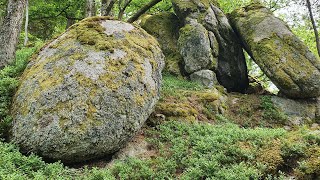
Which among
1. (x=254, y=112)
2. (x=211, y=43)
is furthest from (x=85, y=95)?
A: (x=211, y=43)

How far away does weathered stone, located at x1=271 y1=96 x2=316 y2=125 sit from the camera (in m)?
12.7

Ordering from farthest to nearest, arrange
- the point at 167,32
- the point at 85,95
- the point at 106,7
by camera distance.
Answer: the point at 167,32, the point at 106,7, the point at 85,95

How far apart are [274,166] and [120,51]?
209 inches

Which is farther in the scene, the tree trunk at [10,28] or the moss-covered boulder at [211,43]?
the moss-covered boulder at [211,43]

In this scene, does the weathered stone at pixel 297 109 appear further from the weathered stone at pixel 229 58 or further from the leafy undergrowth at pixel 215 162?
the leafy undergrowth at pixel 215 162

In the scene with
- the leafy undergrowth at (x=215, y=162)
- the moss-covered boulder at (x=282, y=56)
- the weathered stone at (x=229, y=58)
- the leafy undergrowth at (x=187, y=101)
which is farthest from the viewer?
the weathered stone at (x=229, y=58)

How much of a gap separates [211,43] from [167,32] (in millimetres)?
2949

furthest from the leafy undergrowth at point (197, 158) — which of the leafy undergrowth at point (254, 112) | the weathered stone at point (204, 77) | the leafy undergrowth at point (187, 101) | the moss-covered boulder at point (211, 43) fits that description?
the moss-covered boulder at point (211, 43)

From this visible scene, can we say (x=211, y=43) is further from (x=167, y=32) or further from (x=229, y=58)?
(x=167, y=32)

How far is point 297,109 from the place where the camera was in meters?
13.1

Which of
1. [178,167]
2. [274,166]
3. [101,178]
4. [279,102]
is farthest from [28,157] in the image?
[279,102]

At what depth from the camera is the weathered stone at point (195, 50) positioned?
553 inches

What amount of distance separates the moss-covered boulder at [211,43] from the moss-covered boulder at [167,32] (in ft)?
3.11

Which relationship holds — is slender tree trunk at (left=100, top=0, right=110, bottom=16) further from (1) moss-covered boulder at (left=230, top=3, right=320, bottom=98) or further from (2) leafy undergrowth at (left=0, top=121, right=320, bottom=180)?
(2) leafy undergrowth at (left=0, top=121, right=320, bottom=180)
